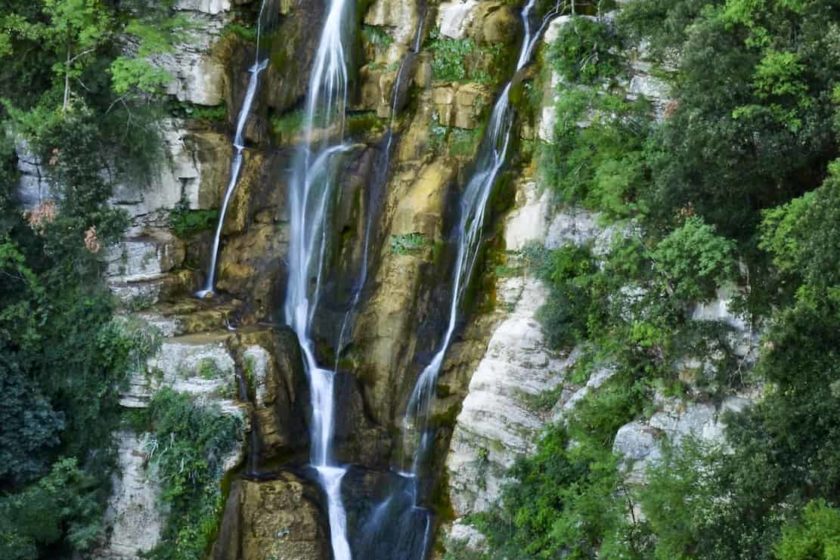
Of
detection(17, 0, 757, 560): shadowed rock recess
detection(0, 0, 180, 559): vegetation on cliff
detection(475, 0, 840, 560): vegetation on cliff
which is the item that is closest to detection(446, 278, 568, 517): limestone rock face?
detection(17, 0, 757, 560): shadowed rock recess

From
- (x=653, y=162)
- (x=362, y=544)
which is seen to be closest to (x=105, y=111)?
(x=362, y=544)

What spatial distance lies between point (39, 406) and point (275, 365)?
4.52 m

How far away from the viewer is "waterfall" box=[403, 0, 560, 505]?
16656mm

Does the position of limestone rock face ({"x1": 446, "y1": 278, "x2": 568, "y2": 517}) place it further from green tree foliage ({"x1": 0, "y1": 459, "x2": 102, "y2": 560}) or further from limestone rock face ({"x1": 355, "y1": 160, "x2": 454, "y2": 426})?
green tree foliage ({"x1": 0, "y1": 459, "x2": 102, "y2": 560})

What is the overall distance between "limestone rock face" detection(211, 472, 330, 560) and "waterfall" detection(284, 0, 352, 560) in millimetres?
591

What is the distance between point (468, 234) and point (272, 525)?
20.7 ft

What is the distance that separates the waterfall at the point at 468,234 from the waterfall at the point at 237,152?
17.1ft

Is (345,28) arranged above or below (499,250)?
above

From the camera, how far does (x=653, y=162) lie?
13.5m

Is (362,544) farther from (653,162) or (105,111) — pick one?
(105,111)

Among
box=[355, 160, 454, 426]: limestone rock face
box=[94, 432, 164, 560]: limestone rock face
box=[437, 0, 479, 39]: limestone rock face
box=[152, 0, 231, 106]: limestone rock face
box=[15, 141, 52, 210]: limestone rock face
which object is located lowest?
box=[94, 432, 164, 560]: limestone rock face

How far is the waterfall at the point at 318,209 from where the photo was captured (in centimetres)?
1738

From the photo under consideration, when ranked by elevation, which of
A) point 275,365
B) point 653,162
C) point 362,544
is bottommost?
point 362,544

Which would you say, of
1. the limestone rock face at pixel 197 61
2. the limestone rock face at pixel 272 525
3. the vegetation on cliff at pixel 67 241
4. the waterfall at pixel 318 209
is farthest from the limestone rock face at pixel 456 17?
the limestone rock face at pixel 272 525
